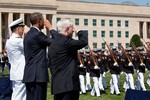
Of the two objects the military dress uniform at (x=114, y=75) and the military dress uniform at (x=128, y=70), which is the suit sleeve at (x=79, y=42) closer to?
the military dress uniform at (x=128, y=70)

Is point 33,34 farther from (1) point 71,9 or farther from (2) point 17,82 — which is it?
(1) point 71,9

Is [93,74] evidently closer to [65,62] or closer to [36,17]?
[36,17]

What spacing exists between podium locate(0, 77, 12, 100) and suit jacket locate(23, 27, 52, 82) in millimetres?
3237

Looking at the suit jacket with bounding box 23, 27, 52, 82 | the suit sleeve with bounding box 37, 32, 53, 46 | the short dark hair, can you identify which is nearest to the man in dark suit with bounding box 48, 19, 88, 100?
the suit sleeve with bounding box 37, 32, 53, 46

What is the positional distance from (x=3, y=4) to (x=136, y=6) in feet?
99.3

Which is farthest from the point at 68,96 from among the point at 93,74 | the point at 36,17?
the point at 93,74

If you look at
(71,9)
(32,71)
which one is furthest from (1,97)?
(71,9)

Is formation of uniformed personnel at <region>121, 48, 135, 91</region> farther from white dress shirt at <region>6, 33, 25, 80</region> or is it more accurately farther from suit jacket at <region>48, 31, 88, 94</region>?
suit jacket at <region>48, 31, 88, 94</region>

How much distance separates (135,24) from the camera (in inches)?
3691

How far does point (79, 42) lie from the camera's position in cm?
693

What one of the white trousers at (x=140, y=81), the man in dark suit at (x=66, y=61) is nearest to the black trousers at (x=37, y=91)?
the man in dark suit at (x=66, y=61)

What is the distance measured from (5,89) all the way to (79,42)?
472cm

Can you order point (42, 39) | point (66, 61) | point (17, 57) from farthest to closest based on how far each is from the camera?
point (17, 57) < point (42, 39) < point (66, 61)

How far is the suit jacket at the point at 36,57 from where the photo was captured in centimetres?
765
